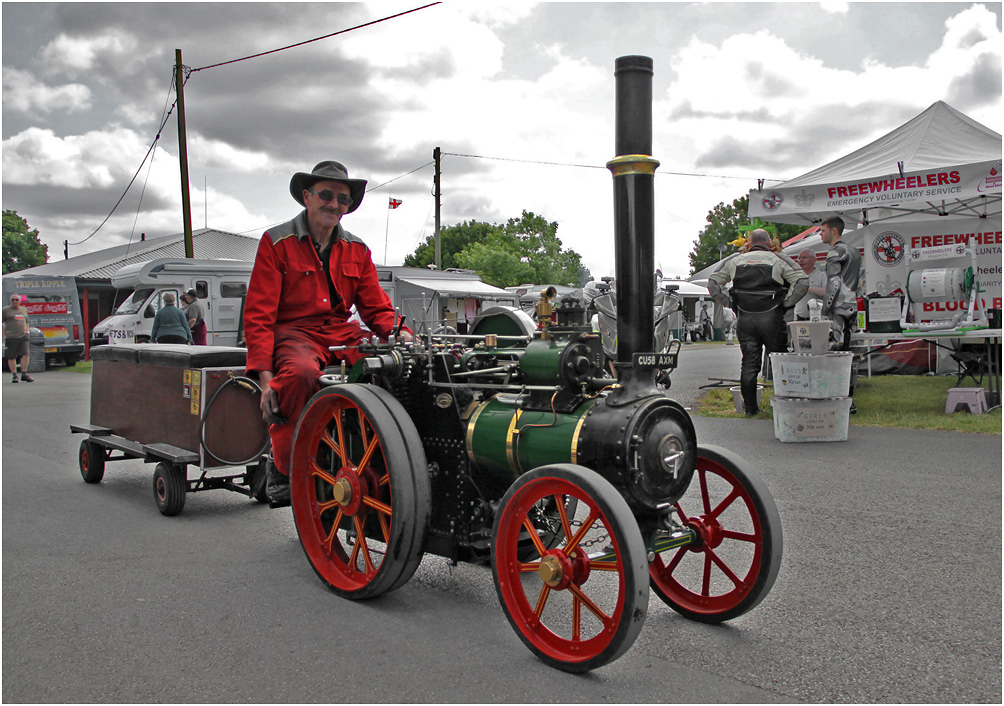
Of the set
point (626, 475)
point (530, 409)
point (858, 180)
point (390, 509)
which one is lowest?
point (390, 509)

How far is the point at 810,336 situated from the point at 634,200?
16.3 ft

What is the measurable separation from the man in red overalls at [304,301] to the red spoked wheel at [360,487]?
0.88 feet

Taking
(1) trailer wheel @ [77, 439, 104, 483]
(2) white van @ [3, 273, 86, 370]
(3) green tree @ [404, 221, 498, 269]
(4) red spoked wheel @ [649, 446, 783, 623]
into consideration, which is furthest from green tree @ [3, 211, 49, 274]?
(4) red spoked wheel @ [649, 446, 783, 623]

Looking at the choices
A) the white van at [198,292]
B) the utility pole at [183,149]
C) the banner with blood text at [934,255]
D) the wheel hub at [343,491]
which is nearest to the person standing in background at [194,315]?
the white van at [198,292]

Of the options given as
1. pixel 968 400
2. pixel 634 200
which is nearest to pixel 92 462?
pixel 634 200

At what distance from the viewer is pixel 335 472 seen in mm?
3879

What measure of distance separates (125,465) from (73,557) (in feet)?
9.69

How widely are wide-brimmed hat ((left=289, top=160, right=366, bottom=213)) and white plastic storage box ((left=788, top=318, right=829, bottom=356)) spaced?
4.61 m

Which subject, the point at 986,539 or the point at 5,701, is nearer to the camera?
the point at 5,701

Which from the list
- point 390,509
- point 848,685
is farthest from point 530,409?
point 848,685

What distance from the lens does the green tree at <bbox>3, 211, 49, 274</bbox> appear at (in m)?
68.4

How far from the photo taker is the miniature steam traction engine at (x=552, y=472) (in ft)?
9.16

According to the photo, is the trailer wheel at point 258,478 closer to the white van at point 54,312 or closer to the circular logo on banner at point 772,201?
the circular logo on banner at point 772,201

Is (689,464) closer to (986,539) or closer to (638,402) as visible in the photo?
(638,402)
